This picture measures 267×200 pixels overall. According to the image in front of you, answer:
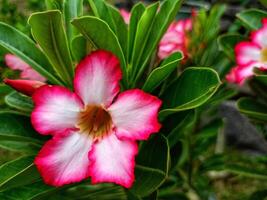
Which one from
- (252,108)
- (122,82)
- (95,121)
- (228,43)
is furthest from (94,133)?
(228,43)

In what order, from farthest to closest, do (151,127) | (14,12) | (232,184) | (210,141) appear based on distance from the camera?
(232,184) → (210,141) → (14,12) → (151,127)

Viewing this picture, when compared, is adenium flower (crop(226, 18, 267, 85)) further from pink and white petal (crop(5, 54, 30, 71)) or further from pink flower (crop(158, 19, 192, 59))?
pink and white petal (crop(5, 54, 30, 71))

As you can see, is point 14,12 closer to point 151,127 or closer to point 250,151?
point 151,127

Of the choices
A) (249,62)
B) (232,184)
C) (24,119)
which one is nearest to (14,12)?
(24,119)

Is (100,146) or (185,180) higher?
(100,146)

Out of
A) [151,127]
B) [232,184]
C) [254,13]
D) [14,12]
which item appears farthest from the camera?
[232,184]

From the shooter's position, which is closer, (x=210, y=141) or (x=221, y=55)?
(x=221, y=55)

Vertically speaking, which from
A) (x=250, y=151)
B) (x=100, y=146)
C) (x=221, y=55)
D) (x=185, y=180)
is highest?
(x=100, y=146)

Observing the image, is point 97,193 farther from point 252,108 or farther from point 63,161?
point 252,108

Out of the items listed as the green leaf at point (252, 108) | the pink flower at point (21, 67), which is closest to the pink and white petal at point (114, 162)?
the pink flower at point (21, 67)
